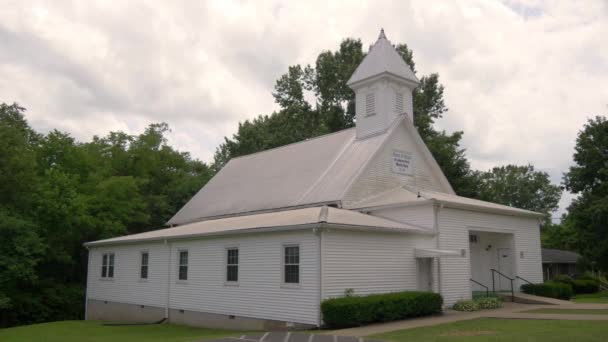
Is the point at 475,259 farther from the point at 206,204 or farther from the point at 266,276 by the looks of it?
the point at 206,204

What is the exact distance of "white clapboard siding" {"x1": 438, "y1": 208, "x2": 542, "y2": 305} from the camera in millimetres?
22031

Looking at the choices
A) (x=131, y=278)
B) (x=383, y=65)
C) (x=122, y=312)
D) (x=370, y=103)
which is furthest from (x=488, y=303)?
(x=122, y=312)

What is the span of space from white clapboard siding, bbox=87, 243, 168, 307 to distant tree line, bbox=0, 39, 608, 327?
309 centimetres

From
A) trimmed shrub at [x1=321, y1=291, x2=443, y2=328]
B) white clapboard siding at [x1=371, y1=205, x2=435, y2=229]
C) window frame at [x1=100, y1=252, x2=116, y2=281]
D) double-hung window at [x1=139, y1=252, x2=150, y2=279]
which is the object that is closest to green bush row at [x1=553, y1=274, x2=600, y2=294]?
white clapboard siding at [x1=371, y1=205, x2=435, y2=229]

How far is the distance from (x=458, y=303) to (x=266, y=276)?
7.78 meters

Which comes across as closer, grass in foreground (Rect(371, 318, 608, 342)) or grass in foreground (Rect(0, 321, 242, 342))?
grass in foreground (Rect(371, 318, 608, 342))

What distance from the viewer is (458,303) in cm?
2172

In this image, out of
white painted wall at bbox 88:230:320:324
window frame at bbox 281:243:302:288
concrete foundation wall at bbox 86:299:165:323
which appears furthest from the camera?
concrete foundation wall at bbox 86:299:165:323

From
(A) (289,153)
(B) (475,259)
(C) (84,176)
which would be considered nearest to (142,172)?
(C) (84,176)

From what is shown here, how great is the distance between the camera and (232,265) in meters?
21.6

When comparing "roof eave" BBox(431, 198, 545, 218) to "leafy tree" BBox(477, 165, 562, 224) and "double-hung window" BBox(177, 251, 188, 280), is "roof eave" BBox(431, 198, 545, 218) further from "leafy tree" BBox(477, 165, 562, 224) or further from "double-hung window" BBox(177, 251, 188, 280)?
"leafy tree" BBox(477, 165, 562, 224)

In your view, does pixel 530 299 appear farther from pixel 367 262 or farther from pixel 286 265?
pixel 286 265

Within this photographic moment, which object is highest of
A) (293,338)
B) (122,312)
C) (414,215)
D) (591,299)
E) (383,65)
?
(383,65)

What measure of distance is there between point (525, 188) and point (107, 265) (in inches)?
2623
